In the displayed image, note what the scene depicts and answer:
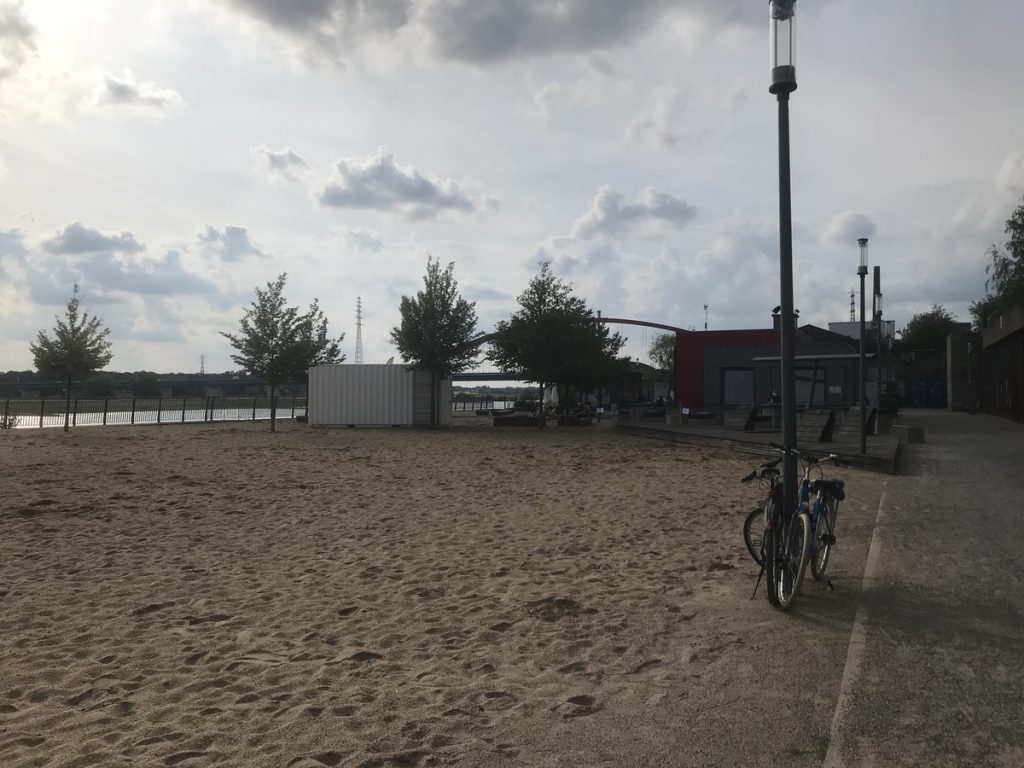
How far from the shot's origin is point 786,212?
7051 mm

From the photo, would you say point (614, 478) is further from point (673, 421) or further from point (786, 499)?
point (673, 421)

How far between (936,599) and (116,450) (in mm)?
18131

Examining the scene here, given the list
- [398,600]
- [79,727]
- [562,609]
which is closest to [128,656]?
[79,727]

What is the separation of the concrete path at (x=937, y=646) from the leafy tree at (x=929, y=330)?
240 ft

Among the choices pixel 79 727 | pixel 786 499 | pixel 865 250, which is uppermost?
pixel 865 250

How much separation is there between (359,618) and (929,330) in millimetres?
87678

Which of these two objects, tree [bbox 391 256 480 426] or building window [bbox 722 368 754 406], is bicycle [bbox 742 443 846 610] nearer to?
tree [bbox 391 256 480 426]

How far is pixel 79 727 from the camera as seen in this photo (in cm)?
390

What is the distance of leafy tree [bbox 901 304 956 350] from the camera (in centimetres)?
7821

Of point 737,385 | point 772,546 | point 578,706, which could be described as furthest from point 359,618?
point 737,385

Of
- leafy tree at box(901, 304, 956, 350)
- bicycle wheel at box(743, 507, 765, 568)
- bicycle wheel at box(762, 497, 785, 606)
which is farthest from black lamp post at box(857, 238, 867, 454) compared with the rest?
leafy tree at box(901, 304, 956, 350)

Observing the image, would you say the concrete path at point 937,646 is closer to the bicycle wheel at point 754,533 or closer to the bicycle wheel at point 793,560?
the bicycle wheel at point 793,560

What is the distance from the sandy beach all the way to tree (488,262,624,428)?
65.9 feet

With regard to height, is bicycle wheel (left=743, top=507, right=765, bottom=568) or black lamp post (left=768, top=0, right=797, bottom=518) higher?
black lamp post (left=768, top=0, right=797, bottom=518)
